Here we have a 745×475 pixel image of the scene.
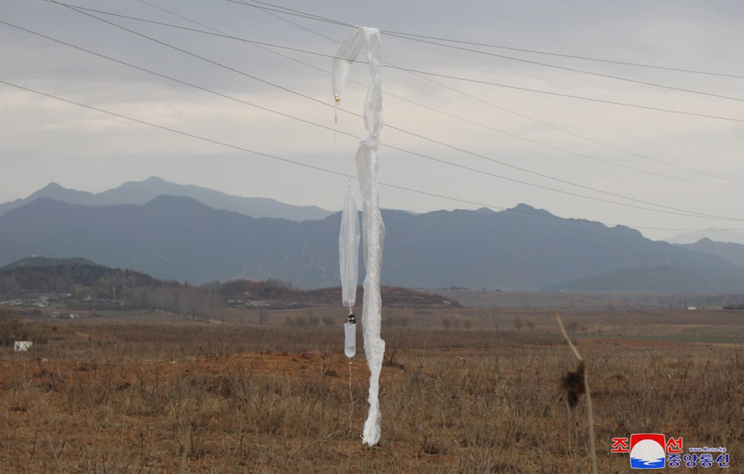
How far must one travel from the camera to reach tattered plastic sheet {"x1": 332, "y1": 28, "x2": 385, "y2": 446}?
36.7 feet

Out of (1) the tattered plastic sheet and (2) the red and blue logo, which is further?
(1) the tattered plastic sheet

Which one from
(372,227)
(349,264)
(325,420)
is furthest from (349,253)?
(325,420)

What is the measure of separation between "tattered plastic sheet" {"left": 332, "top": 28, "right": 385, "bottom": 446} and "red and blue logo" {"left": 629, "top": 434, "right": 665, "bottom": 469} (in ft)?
11.0

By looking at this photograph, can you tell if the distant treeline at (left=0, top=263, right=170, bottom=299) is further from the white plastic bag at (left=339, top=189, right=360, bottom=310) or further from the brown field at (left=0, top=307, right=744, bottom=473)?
the white plastic bag at (left=339, top=189, right=360, bottom=310)

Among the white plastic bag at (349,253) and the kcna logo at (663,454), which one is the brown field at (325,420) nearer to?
the kcna logo at (663,454)

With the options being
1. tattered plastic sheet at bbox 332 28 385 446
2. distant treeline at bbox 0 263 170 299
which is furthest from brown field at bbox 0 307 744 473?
distant treeline at bbox 0 263 170 299

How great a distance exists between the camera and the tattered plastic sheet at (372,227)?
11.2 metres

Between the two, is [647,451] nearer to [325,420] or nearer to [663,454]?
[663,454]

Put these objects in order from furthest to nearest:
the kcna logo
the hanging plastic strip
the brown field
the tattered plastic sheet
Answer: the hanging plastic strip < the tattered plastic sheet < the kcna logo < the brown field

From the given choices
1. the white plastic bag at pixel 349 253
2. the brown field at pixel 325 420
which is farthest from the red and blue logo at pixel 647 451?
the white plastic bag at pixel 349 253

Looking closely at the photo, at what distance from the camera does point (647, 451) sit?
36.0 feet

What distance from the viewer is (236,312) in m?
103

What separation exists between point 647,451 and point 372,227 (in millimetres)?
4665

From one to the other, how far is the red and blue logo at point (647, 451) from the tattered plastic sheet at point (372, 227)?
3349 mm
